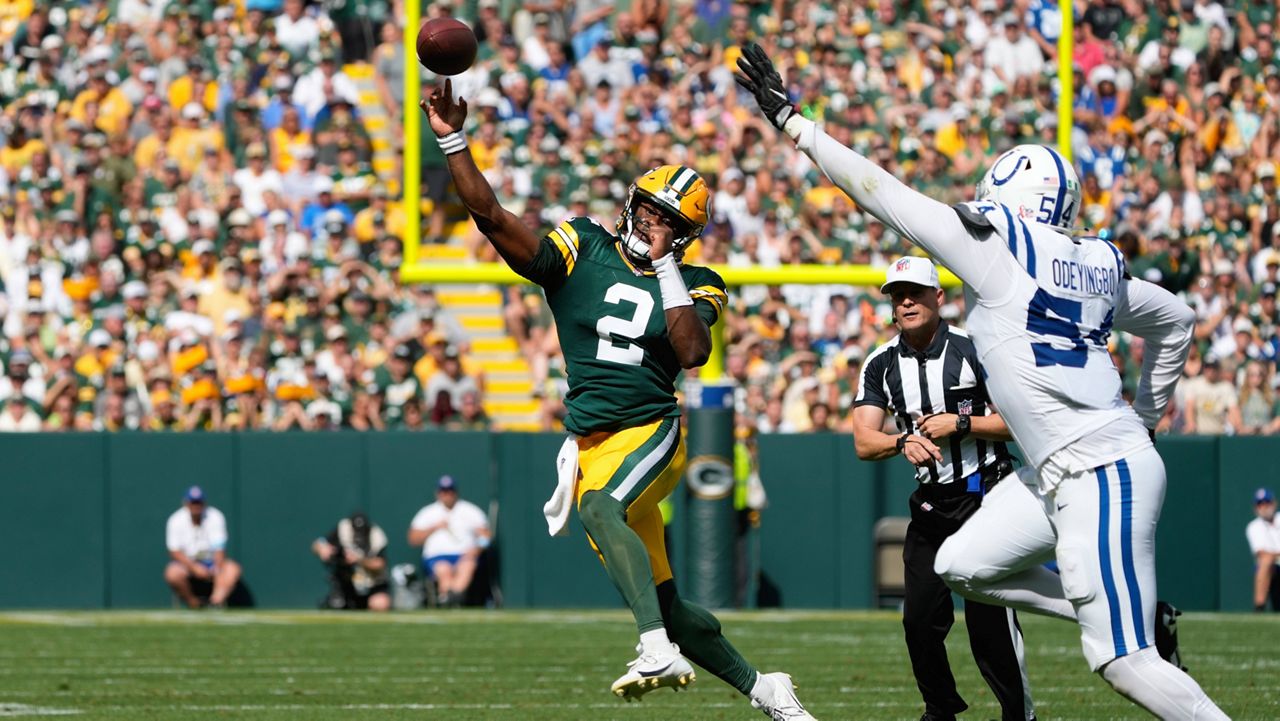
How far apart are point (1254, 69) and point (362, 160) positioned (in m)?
7.36

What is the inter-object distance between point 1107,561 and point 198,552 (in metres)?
10.6

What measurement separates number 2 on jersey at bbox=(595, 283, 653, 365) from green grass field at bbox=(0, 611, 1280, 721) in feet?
5.80

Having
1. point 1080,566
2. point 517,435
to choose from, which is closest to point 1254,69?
point 517,435

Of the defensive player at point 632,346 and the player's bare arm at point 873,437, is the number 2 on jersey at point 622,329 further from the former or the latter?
the player's bare arm at point 873,437

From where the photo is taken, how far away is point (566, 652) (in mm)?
10570

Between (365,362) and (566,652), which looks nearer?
(566,652)

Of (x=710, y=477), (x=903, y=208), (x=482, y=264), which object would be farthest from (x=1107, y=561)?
(x=710, y=477)

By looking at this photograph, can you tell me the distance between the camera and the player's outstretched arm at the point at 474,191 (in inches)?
239

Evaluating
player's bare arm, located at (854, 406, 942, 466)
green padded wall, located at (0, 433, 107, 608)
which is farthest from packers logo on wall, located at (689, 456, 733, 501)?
player's bare arm, located at (854, 406, 942, 466)

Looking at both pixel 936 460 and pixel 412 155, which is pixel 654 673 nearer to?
pixel 936 460

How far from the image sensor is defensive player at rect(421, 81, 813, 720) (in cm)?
607

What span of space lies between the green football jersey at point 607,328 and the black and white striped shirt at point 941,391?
0.88 m

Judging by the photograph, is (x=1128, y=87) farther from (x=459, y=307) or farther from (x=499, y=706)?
(x=499, y=706)

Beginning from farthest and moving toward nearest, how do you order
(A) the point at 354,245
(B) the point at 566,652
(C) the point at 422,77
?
(A) the point at 354,245 → (C) the point at 422,77 → (B) the point at 566,652
